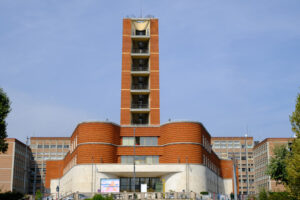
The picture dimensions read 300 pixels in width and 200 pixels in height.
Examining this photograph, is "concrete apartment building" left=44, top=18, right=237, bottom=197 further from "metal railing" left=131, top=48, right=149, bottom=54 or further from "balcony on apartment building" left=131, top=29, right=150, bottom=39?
"balcony on apartment building" left=131, top=29, right=150, bottom=39

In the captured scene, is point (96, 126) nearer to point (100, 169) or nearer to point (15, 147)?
point (100, 169)

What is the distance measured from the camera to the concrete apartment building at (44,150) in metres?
175

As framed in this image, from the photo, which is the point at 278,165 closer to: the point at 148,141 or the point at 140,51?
the point at 148,141

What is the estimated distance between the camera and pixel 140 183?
76.8 meters

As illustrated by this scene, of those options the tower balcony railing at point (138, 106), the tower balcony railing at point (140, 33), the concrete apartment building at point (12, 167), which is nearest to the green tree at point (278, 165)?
the tower balcony railing at point (138, 106)

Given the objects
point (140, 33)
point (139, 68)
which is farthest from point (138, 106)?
point (140, 33)

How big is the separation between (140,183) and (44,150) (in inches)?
4312

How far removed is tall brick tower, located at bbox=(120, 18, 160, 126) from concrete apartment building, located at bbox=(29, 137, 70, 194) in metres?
95.0

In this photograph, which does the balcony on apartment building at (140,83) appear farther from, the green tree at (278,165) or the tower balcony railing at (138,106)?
the green tree at (278,165)

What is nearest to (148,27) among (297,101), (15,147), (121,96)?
(121,96)

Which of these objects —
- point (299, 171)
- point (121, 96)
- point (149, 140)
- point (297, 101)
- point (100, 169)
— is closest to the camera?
point (299, 171)

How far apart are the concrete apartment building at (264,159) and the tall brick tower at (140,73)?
64055mm

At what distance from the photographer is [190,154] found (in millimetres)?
73438

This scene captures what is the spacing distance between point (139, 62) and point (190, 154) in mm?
25485
